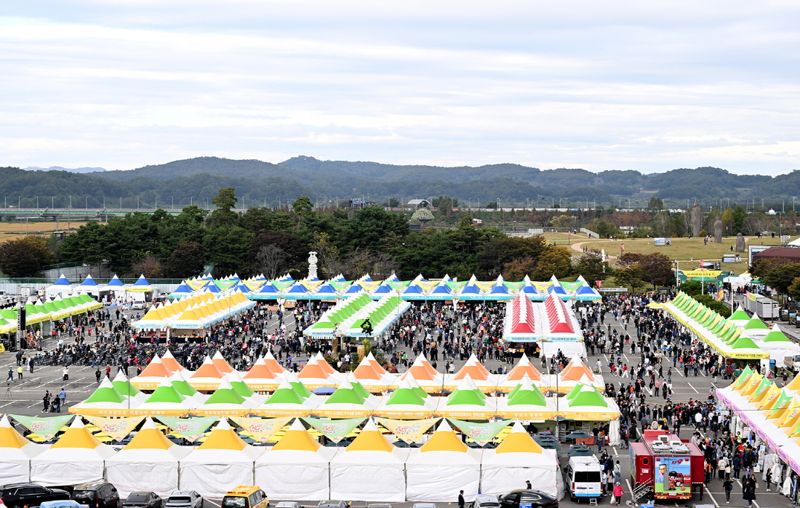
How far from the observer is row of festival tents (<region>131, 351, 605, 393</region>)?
107 ft

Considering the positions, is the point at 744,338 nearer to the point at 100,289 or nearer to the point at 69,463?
the point at 69,463

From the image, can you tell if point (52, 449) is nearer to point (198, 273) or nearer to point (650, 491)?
point (650, 491)

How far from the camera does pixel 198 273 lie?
79.5 m

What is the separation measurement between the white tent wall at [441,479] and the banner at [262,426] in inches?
185

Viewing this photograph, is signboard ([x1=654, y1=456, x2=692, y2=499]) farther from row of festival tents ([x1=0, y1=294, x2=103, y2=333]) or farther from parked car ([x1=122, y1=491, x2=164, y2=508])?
row of festival tents ([x1=0, y1=294, x2=103, y2=333])

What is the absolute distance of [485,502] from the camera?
21188mm

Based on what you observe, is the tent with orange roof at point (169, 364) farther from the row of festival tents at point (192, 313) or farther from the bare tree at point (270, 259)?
the bare tree at point (270, 259)

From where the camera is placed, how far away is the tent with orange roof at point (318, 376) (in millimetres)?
33219

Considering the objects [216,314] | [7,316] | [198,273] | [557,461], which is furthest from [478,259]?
[557,461]

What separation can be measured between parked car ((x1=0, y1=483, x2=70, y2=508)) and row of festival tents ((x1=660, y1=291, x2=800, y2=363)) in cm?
2459

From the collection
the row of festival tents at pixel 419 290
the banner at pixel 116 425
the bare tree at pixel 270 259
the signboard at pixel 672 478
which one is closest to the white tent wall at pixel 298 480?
the banner at pixel 116 425

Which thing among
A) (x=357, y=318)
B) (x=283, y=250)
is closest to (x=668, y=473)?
(x=357, y=318)

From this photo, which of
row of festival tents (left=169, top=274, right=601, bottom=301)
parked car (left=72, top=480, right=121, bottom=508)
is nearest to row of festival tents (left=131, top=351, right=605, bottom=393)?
parked car (left=72, top=480, right=121, bottom=508)

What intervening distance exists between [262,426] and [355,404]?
3256mm
